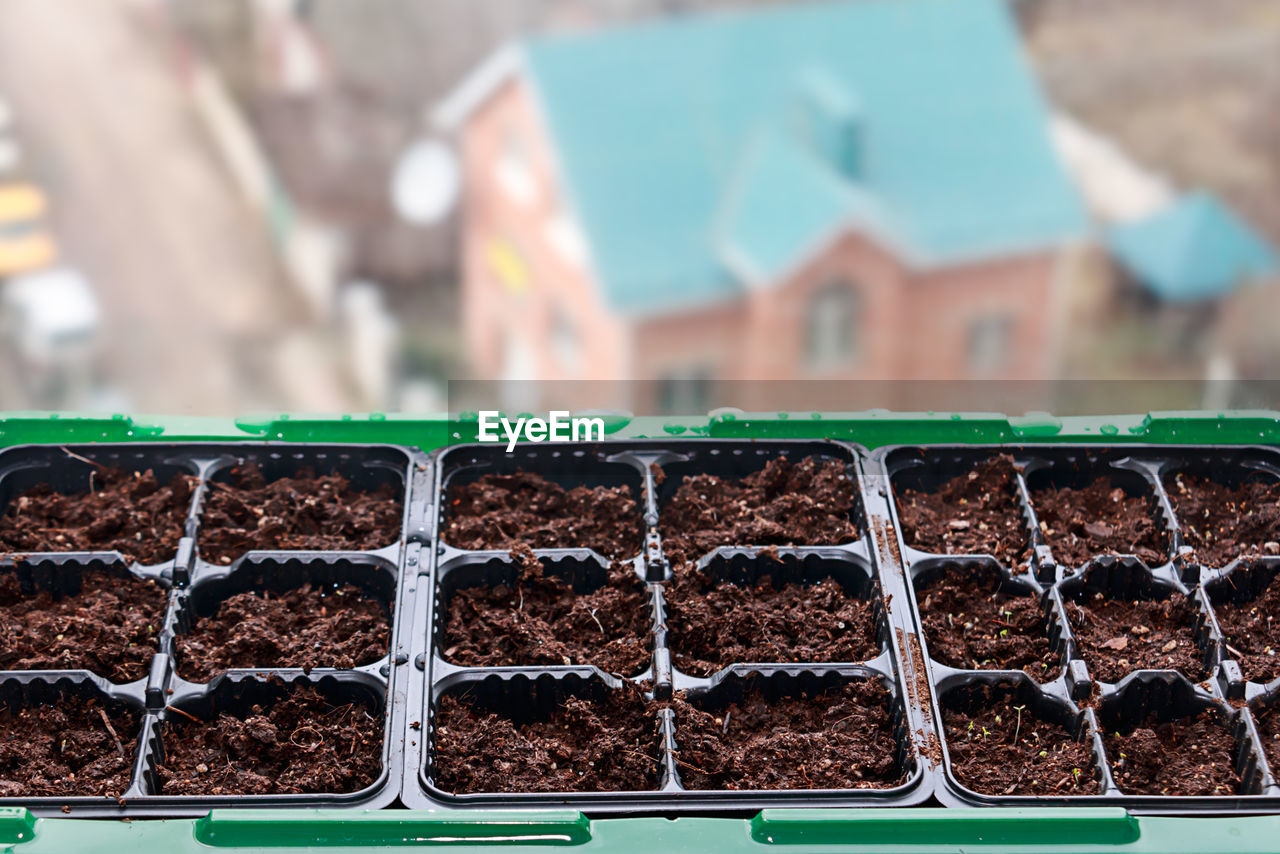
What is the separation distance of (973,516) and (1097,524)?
185mm

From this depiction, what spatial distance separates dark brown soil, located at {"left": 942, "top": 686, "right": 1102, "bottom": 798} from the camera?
1518 millimetres

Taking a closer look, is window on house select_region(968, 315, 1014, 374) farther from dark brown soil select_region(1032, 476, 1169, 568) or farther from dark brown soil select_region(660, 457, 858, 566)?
dark brown soil select_region(660, 457, 858, 566)

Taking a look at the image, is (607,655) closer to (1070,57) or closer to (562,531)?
(562,531)

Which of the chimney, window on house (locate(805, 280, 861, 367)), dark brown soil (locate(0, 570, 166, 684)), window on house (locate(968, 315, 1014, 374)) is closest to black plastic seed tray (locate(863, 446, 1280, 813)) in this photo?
dark brown soil (locate(0, 570, 166, 684))

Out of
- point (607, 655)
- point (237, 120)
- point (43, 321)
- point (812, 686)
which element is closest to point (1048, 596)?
point (812, 686)

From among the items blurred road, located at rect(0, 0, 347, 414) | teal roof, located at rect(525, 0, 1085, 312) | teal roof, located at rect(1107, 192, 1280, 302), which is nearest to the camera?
teal roof, located at rect(525, 0, 1085, 312)

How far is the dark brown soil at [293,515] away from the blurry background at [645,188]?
9.15 ft

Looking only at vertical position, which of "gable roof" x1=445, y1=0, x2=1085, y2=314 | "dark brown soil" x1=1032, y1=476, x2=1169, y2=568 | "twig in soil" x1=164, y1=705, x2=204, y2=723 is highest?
"gable roof" x1=445, y1=0, x2=1085, y2=314

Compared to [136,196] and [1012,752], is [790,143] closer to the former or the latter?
[136,196]

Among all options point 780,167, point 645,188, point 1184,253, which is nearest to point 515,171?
point 645,188

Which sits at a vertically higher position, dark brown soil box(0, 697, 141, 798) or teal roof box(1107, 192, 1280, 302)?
teal roof box(1107, 192, 1280, 302)

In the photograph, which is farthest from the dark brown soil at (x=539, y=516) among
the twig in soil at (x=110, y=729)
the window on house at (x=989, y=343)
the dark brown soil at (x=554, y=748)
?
the window on house at (x=989, y=343)

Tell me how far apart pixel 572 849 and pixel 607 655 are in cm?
32

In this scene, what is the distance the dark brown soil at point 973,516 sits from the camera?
1831mm
